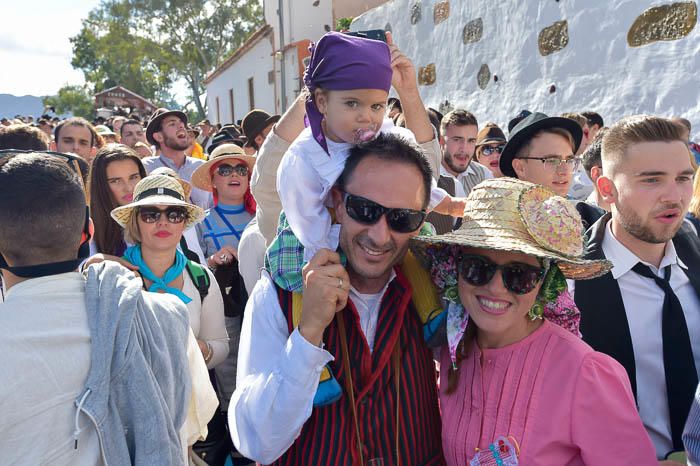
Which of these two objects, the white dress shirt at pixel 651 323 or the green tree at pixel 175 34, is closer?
the white dress shirt at pixel 651 323

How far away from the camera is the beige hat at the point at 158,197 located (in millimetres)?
3096

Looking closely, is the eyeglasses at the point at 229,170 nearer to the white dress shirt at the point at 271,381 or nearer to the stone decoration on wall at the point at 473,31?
the white dress shirt at the point at 271,381

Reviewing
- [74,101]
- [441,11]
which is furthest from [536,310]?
[74,101]

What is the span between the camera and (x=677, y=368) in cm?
205

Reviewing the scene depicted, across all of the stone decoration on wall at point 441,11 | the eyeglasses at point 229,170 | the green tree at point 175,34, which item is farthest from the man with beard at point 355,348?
the green tree at point 175,34

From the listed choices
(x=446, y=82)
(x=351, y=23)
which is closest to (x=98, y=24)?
(x=351, y=23)

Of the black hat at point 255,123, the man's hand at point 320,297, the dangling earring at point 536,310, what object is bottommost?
the dangling earring at point 536,310

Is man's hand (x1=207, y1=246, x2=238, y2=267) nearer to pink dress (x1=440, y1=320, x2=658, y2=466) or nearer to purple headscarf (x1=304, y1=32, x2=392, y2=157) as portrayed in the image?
purple headscarf (x1=304, y1=32, x2=392, y2=157)

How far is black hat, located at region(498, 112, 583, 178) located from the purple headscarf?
1.29 meters

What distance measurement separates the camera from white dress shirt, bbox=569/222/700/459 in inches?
81.6

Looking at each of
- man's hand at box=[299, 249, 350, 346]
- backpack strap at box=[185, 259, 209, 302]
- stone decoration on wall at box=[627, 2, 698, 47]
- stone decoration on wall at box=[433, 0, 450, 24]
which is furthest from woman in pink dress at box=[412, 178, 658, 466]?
stone decoration on wall at box=[433, 0, 450, 24]

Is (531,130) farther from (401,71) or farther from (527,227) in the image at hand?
(527,227)

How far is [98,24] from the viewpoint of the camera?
4353 cm

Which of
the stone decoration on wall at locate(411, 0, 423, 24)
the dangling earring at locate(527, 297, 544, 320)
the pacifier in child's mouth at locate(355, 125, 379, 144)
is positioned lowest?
the dangling earring at locate(527, 297, 544, 320)
